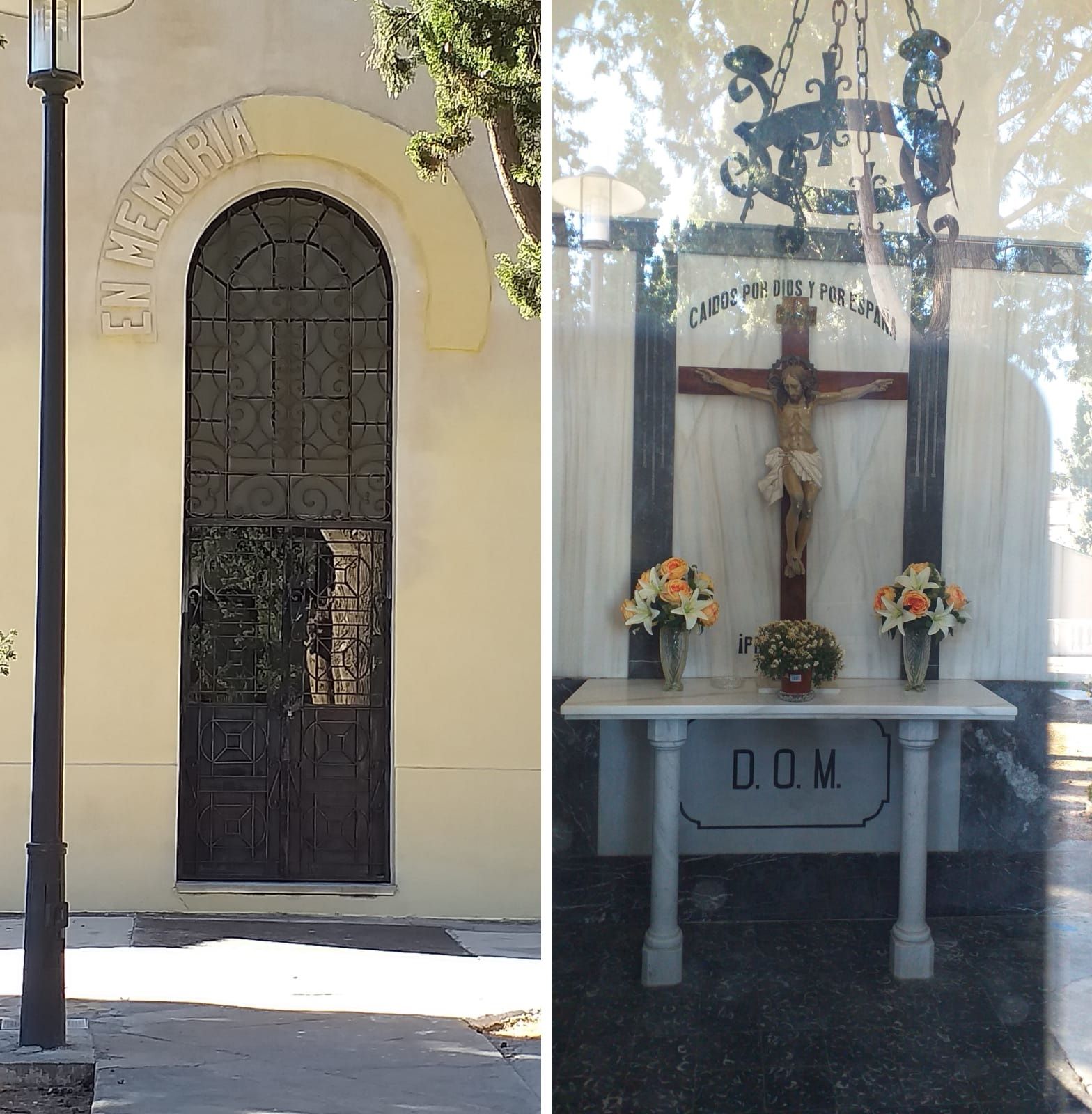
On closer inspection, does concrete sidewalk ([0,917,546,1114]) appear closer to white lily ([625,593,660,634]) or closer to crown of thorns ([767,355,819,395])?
white lily ([625,593,660,634])

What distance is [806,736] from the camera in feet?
9.46

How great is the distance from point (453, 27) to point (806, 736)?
3994 millimetres

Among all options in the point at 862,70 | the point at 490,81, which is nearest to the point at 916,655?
the point at 862,70

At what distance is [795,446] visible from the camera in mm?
2857

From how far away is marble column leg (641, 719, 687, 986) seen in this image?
9.36ft

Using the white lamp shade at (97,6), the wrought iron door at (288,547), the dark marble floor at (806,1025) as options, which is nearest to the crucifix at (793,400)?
the dark marble floor at (806,1025)

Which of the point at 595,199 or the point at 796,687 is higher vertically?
the point at 595,199

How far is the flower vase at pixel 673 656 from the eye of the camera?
9.21 feet

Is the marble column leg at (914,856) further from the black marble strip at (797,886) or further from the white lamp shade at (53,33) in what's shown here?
the white lamp shade at (53,33)

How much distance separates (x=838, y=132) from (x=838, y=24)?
22 cm

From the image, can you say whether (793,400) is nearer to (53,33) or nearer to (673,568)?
(673,568)

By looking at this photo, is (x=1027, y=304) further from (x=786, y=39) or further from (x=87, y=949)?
(x=87, y=949)

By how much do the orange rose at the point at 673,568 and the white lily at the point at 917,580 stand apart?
1.49 feet

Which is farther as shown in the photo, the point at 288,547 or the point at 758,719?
the point at 288,547
